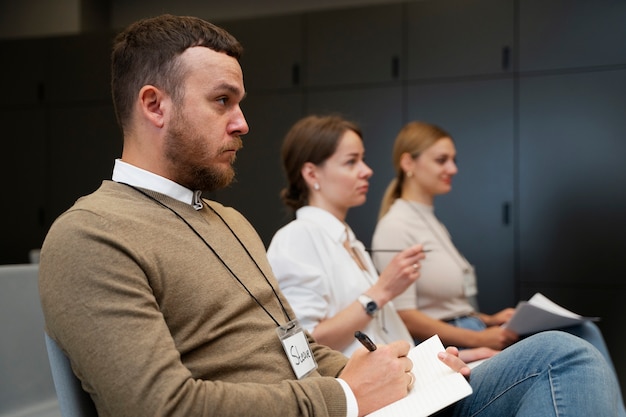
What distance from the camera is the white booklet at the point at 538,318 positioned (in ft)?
7.09

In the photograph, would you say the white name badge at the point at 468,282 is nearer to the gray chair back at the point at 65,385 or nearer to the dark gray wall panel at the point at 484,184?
the dark gray wall panel at the point at 484,184

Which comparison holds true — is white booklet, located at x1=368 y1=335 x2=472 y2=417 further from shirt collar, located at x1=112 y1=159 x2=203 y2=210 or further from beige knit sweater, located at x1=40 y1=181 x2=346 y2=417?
shirt collar, located at x1=112 y1=159 x2=203 y2=210

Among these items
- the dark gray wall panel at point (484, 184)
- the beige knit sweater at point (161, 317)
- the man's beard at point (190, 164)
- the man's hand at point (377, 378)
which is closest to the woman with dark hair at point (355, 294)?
the man's hand at point (377, 378)

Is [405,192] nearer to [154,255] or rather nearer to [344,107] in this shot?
[344,107]

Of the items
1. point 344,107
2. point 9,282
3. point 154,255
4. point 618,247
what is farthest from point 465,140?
point 154,255

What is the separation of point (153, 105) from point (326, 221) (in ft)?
3.36

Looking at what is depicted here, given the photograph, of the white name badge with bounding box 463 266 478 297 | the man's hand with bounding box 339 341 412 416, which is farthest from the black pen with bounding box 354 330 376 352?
the white name badge with bounding box 463 266 478 297

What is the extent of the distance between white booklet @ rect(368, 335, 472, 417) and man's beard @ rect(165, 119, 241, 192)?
0.54 meters

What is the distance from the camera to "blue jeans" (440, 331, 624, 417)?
1133mm

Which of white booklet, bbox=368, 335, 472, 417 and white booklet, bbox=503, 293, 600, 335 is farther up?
white booklet, bbox=368, 335, 472, 417

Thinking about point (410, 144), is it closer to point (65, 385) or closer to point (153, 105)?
point (153, 105)

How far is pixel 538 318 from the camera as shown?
2.23 metres

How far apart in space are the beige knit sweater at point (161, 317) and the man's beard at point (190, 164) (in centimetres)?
5

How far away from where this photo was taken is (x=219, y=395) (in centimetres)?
104
